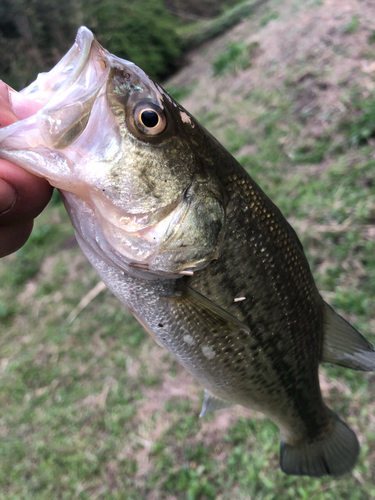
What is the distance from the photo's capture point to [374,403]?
2344 mm

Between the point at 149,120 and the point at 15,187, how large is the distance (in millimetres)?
459

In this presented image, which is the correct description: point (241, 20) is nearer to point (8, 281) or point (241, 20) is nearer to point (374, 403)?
point (8, 281)

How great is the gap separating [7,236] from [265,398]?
4.20ft

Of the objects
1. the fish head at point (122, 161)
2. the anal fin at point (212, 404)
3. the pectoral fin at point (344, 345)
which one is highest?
the fish head at point (122, 161)

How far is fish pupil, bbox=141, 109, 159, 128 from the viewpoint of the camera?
3.46 feet

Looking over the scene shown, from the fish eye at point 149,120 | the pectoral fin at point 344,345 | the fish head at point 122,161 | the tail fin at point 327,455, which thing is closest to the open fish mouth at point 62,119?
the fish head at point 122,161

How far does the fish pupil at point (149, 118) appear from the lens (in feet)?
3.46

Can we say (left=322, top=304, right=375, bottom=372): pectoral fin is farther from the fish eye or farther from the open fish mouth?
the open fish mouth

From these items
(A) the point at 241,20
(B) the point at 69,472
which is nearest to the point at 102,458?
(B) the point at 69,472

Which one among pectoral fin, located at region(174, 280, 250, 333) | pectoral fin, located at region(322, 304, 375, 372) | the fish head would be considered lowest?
pectoral fin, located at region(322, 304, 375, 372)

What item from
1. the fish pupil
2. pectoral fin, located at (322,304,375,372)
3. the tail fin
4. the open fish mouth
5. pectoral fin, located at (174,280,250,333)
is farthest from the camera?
the tail fin

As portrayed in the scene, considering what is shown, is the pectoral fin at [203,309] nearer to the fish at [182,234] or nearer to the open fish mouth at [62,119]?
the fish at [182,234]

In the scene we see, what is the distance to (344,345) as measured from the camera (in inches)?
58.9

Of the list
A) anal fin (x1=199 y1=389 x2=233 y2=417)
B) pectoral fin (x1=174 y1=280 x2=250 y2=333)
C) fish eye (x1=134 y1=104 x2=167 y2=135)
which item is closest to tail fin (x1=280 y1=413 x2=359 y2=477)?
anal fin (x1=199 y1=389 x2=233 y2=417)
